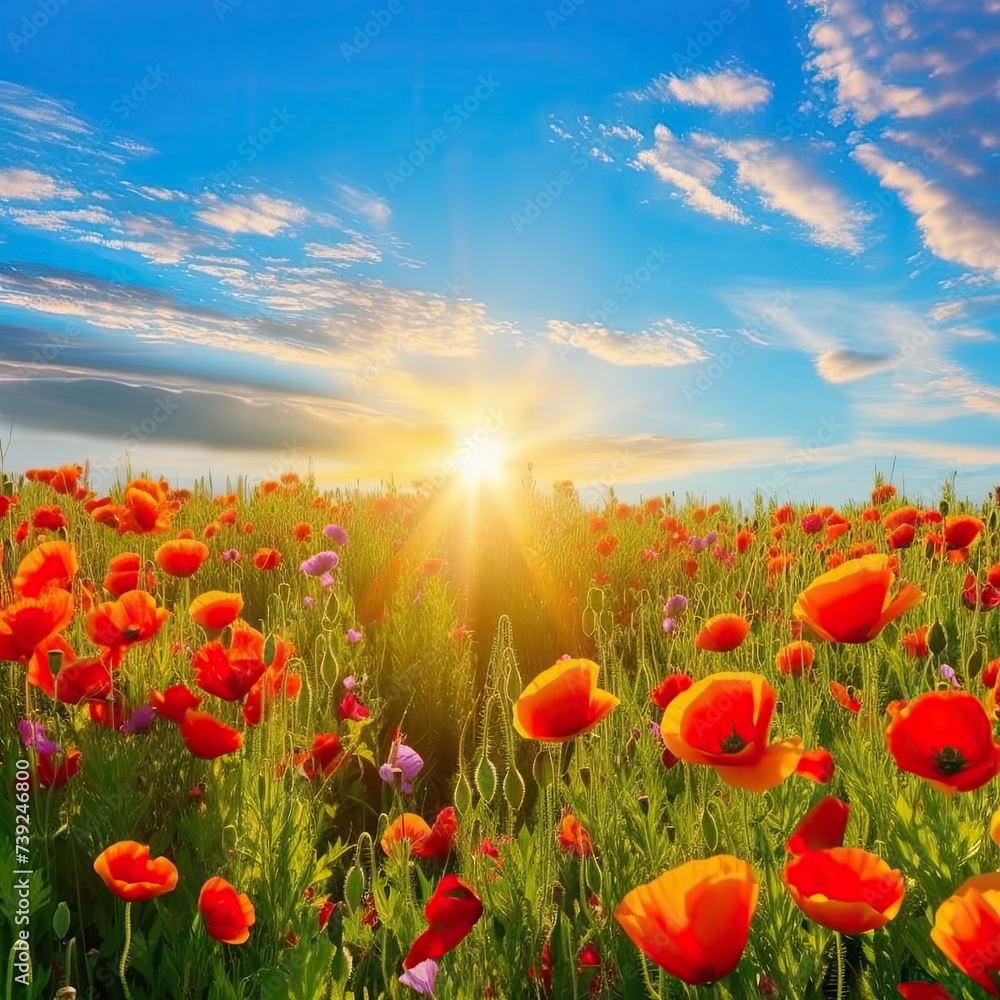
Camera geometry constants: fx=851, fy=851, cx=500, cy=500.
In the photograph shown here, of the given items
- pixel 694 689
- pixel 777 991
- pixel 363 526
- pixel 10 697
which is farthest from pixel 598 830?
pixel 363 526

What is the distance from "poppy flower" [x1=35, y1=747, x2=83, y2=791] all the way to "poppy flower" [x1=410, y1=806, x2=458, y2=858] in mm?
859

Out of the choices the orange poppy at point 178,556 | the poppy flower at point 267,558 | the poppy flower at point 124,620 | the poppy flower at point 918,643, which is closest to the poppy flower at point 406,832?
the poppy flower at point 124,620

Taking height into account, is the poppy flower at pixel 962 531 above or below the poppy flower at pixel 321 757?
above

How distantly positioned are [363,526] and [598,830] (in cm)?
401

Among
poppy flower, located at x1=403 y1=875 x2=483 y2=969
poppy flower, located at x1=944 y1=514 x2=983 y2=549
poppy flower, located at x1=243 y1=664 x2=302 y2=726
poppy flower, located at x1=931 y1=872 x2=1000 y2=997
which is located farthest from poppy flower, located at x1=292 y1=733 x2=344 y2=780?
poppy flower, located at x1=944 y1=514 x2=983 y2=549

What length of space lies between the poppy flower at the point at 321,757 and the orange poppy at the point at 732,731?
119 centimetres

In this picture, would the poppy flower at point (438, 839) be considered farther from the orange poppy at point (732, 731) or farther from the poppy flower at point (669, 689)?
the orange poppy at point (732, 731)

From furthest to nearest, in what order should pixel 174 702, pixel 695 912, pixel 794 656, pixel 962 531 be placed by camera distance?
1. pixel 962 531
2. pixel 794 656
3. pixel 174 702
4. pixel 695 912

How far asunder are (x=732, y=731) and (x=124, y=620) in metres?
1.49

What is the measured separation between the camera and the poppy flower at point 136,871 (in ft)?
4.71

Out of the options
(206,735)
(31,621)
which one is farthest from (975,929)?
(31,621)

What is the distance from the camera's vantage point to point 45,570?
2.07 m

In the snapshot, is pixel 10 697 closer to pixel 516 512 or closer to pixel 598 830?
pixel 598 830

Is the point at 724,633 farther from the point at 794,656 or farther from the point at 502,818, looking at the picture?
the point at 502,818
